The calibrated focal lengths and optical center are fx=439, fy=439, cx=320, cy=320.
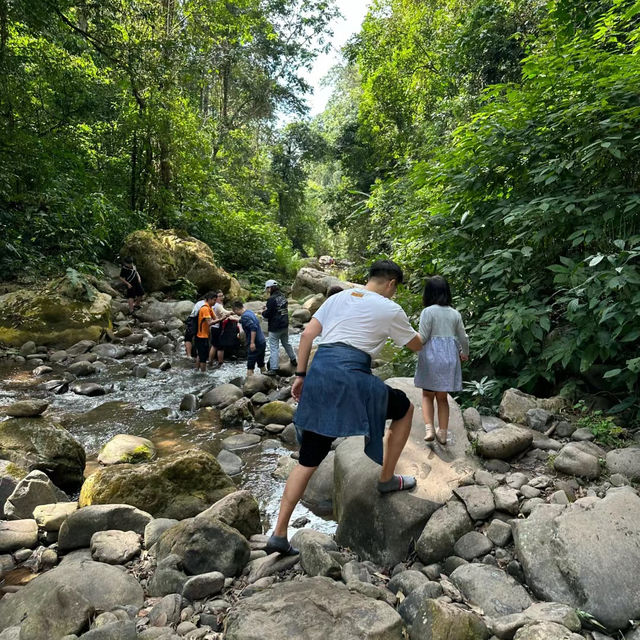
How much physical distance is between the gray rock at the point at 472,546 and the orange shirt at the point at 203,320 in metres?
7.61

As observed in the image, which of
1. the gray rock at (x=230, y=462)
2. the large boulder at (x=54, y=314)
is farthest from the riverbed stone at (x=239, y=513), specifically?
the large boulder at (x=54, y=314)

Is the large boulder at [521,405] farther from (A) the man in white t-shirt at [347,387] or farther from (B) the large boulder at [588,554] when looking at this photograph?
(A) the man in white t-shirt at [347,387]

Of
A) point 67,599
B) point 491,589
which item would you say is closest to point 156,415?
point 67,599

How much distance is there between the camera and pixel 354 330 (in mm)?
3012

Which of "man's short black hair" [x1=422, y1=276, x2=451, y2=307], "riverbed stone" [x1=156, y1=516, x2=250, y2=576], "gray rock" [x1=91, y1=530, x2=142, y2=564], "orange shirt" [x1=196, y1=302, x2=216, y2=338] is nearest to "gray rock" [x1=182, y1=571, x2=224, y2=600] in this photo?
"riverbed stone" [x1=156, y1=516, x2=250, y2=576]

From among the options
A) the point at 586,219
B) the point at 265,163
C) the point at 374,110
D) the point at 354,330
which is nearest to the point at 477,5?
the point at 374,110

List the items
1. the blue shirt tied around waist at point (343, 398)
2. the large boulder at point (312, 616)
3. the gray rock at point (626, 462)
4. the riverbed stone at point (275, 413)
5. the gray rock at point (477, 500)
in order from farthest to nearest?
1. the riverbed stone at point (275, 413)
2. the gray rock at point (626, 462)
3. the gray rock at point (477, 500)
4. the blue shirt tied around waist at point (343, 398)
5. the large boulder at point (312, 616)

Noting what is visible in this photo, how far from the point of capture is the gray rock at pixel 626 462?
10.9ft

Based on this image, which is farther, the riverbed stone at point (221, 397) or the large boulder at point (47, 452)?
the riverbed stone at point (221, 397)

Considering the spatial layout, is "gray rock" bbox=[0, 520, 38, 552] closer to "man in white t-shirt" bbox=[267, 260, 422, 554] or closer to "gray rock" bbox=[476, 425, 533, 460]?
"man in white t-shirt" bbox=[267, 260, 422, 554]

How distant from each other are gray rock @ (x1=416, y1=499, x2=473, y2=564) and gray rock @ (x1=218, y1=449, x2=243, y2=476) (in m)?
3.02

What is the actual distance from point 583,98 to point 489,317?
252cm

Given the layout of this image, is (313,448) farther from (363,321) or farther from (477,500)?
(477,500)

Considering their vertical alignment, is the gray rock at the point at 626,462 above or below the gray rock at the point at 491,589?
above
